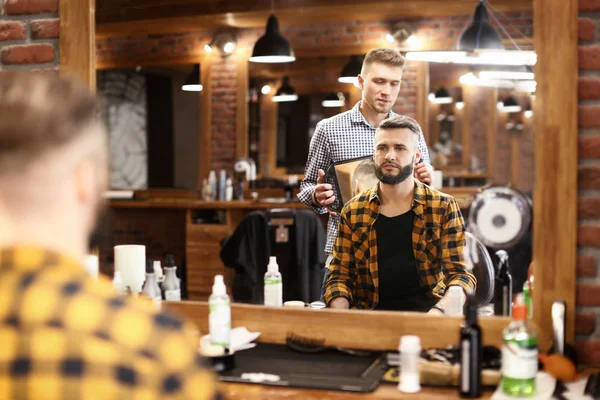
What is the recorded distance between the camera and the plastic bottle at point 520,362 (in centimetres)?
165

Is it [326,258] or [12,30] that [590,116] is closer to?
[326,258]

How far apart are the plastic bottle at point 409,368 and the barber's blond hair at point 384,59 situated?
166 cm

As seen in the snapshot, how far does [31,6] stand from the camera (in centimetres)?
240

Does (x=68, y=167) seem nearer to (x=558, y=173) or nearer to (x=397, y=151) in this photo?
(x=558, y=173)

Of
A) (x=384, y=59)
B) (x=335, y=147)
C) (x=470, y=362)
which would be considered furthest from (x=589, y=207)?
(x=384, y=59)

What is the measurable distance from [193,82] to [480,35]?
8.56 ft

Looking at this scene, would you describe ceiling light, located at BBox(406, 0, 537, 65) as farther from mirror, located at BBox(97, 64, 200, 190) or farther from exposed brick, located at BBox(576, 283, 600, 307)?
exposed brick, located at BBox(576, 283, 600, 307)

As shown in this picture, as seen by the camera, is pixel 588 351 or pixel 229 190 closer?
pixel 588 351

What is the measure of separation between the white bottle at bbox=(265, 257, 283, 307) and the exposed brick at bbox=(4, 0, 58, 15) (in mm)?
1134

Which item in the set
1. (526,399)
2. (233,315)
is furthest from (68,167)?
(233,315)

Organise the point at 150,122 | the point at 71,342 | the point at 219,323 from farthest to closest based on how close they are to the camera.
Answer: the point at 150,122
the point at 219,323
the point at 71,342

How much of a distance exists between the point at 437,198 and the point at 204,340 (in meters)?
0.95

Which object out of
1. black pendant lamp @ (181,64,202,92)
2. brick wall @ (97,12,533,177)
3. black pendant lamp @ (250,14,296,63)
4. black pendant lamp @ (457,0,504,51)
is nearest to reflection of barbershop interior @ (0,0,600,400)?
black pendant lamp @ (457,0,504,51)

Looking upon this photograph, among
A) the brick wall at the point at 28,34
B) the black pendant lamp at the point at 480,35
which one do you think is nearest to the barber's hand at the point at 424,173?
the brick wall at the point at 28,34
